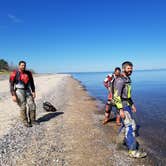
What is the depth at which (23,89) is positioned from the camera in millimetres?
9820

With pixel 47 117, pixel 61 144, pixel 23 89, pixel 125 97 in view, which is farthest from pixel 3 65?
pixel 125 97

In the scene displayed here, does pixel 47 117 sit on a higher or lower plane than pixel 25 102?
lower

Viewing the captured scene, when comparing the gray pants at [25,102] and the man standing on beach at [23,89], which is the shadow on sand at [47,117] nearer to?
the gray pants at [25,102]

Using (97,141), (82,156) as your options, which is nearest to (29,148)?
(82,156)

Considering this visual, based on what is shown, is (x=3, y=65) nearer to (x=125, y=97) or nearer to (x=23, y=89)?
(x=23, y=89)

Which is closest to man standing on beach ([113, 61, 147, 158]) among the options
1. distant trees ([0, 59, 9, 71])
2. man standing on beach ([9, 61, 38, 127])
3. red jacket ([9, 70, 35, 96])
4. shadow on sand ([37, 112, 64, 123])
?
man standing on beach ([9, 61, 38, 127])

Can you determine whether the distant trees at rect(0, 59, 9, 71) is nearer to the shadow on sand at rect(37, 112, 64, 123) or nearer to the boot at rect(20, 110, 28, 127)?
Answer: the shadow on sand at rect(37, 112, 64, 123)

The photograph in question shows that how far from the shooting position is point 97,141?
8672mm

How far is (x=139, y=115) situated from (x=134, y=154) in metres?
8.15

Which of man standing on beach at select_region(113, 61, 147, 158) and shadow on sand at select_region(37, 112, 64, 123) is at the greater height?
man standing on beach at select_region(113, 61, 147, 158)

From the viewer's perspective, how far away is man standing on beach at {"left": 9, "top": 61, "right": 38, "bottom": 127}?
9.59 meters

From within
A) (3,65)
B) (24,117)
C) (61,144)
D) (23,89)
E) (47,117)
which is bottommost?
(61,144)

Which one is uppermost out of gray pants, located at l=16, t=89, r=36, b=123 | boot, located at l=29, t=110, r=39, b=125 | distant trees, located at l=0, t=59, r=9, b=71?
distant trees, located at l=0, t=59, r=9, b=71

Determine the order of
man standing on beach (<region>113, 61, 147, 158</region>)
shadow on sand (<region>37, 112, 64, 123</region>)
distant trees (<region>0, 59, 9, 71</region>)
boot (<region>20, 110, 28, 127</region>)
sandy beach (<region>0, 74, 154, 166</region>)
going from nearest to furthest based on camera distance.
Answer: man standing on beach (<region>113, 61, 147, 158</region>)
sandy beach (<region>0, 74, 154, 166</region>)
boot (<region>20, 110, 28, 127</region>)
shadow on sand (<region>37, 112, 64, 123</region>)
distant trees (<region>0, 59, 9, 71</region>)
